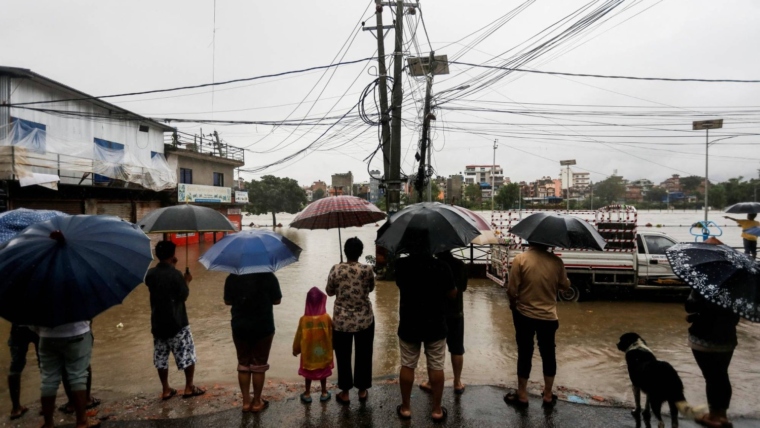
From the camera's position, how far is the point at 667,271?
28.3ft

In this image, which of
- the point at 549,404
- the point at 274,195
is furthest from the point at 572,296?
the point at 274,195

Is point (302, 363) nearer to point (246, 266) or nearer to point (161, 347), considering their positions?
point (246, 266)

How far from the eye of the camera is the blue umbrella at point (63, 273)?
2.62m

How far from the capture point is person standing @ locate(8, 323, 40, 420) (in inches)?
147

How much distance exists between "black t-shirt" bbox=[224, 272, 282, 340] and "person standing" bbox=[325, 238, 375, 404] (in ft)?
1.95

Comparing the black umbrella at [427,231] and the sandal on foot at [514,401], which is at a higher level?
the black umbrella at [427,231]

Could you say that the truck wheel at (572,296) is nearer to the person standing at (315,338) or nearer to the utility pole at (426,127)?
the utility pole at (426,127)

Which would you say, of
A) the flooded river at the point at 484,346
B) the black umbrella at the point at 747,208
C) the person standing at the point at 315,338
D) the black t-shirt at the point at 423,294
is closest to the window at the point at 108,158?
the flooded river at the point at 484,346

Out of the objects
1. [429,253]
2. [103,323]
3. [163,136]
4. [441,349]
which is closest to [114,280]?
[429,253]

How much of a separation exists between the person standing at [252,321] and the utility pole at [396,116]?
7.55 m

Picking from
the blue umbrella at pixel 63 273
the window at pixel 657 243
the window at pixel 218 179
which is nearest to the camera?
the blue umbrella at pixel 63 273

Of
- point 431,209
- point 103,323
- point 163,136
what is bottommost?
point 103,323

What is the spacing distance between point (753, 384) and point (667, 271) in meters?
4.36

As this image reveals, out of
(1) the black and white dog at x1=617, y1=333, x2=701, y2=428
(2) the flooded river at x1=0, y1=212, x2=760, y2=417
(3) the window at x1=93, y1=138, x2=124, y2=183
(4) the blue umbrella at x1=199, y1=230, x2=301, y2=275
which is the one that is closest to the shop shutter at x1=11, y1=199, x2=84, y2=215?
(3) the window at x1=93, y1=138, x2=124, y2=183
